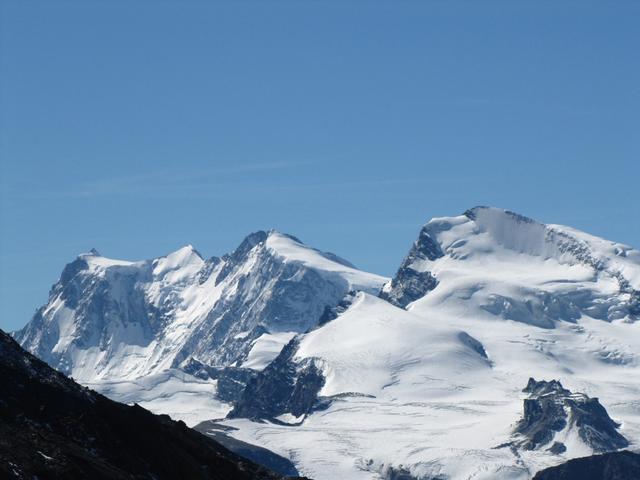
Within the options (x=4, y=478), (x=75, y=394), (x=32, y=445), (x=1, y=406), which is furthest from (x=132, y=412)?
(x=4, y=478)

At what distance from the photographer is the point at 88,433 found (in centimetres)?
16200

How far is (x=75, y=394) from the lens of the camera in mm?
169750

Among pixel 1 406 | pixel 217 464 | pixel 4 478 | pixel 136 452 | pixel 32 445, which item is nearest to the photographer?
pixel 4 478

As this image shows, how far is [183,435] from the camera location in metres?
182

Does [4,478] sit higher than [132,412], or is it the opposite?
[132,412]

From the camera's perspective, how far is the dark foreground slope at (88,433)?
146 metres

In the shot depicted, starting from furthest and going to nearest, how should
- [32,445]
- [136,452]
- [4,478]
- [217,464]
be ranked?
[217,464] < [136,452] < [32,445] < [4,478]

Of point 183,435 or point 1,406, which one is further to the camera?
point 183,435

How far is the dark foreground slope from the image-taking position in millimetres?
145500

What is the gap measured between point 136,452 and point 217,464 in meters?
14.1

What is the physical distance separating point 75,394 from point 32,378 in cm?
471

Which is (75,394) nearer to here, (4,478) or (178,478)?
(178,478)

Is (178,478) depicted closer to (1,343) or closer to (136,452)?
(136,452)

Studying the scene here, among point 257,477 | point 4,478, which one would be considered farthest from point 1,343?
point 4,478
